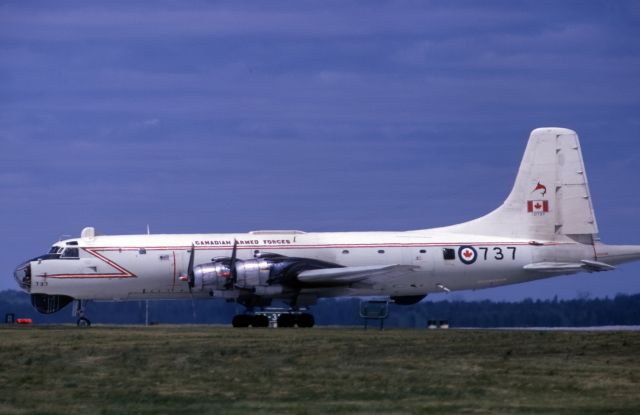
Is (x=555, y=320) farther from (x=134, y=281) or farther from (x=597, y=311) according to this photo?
(x=134, y=281)

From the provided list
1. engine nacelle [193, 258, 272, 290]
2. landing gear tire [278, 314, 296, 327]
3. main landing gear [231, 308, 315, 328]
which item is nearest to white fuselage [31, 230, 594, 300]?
engine nacelle [193, 258, 272, 290]

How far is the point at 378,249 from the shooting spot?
52125 mm

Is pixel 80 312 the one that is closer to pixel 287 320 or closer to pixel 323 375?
pixel 287 320

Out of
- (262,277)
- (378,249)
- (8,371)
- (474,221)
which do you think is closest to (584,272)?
(474,221)

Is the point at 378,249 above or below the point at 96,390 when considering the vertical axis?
above

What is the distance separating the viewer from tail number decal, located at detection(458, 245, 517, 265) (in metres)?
52.4

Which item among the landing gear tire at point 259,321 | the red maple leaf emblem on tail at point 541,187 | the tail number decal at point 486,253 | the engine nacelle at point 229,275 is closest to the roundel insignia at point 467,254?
the tail number decal at point 486,253

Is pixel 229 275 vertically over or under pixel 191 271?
under

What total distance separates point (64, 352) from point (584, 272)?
28312 mm

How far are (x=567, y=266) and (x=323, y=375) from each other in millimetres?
28239

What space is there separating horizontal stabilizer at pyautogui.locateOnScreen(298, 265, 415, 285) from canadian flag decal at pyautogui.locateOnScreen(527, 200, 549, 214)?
24.7 feet

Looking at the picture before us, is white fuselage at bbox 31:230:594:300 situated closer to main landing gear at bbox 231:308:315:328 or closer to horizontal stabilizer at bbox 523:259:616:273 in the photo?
horizontal stabilizer at bbox 523:259:616:273

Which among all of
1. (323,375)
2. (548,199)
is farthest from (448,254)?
(323,375)

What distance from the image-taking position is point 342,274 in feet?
164
